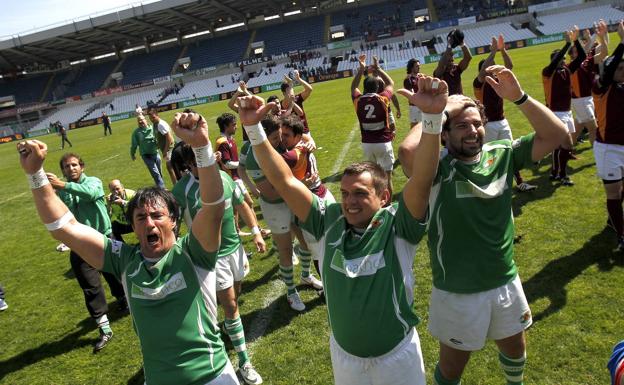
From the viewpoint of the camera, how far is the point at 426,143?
2.31 meters

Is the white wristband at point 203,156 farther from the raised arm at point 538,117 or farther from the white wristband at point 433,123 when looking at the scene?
the raised arm at point 538,117

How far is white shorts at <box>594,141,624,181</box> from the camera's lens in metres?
5.15

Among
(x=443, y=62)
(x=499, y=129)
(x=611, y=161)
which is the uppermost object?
(x=443, y=62)

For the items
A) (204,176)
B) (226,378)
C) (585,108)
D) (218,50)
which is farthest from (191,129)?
(218,50)

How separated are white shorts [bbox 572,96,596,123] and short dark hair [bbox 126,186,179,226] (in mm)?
8669

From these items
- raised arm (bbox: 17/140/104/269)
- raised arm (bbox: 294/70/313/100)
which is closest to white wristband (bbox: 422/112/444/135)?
raised arm (bbox: 17/140/104/269)

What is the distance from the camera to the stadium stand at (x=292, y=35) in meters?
60.3

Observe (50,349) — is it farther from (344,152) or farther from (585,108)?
(585,108)

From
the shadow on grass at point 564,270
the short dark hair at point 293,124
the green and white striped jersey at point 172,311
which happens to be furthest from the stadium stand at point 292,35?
the green and white striped jersey at point 172,311

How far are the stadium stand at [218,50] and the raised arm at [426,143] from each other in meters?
63.2

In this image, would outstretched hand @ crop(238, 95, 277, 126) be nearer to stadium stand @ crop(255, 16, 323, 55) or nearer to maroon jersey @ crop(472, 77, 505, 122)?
maroon jersey @ crop(472, 77, 505, 122)

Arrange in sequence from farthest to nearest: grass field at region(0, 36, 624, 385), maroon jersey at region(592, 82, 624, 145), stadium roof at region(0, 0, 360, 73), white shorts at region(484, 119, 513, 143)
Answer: stadium roof at region(0, 0, 360, 73)
white shorts at region(484, 119, 513, 143)
maroon jersey at region(592, 82, 624, 145)
grass field at region(0, 36, 624, 385)

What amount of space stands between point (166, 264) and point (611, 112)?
18.0ft

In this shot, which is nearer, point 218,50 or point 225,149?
point 225,149
